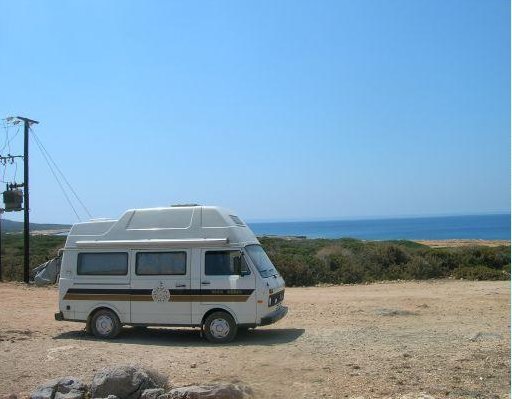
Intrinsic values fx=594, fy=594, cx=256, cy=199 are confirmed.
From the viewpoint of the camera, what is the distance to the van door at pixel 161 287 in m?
12.4

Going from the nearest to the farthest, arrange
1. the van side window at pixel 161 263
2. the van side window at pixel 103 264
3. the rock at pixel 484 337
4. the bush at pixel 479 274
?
the rock at pixel 484 337
the van side window at pixel 161 263
the van side window at pixel 103 264
the bush at pixel 479 274

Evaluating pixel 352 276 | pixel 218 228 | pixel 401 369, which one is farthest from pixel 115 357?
pixel 352 276

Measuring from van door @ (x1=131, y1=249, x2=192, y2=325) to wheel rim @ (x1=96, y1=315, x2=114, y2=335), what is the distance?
58 centimetres

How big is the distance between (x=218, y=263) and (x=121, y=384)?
14.3 feet

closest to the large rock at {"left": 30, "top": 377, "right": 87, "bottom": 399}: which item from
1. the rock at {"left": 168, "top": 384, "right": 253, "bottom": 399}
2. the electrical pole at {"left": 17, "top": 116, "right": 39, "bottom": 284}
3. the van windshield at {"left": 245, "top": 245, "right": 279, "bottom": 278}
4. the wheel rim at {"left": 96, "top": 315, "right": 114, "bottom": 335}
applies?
the rock at {"left": 168, "top": 384, "right": 253, "bottom": 399}

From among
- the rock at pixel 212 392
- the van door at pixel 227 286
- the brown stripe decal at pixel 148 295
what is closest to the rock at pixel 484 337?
the van door at pixel 227 286

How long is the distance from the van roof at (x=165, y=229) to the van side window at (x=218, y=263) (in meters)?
0.26

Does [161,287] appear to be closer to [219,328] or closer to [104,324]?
[219,328]

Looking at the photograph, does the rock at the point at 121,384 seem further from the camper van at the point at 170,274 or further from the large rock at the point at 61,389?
the camper van at the point at 170,274

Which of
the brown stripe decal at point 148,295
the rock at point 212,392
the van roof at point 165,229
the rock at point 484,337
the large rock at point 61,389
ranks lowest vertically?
the large rock at point 61,389

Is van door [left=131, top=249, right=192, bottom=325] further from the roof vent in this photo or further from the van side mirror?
the roof vent

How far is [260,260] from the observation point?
12.8 m

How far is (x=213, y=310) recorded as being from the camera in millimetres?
12367

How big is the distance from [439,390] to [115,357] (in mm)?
5686
